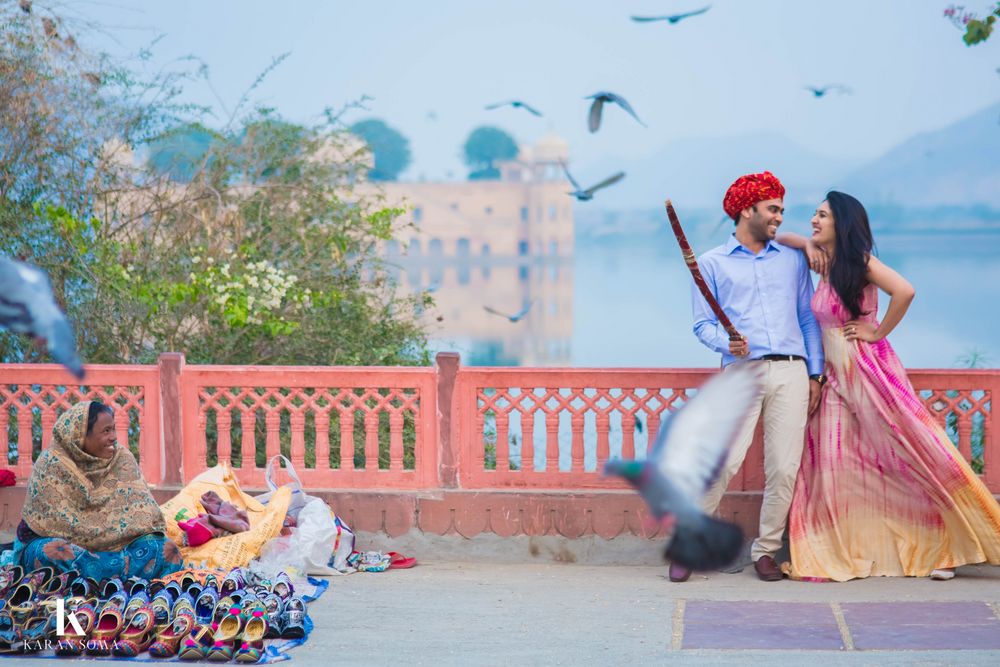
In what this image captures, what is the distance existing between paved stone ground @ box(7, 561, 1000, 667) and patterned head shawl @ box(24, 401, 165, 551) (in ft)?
1.85

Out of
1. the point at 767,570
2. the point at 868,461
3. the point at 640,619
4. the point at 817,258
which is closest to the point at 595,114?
the point at 817,258

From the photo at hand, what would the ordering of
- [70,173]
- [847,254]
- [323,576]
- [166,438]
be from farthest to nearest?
[70,173] → [166,438] → [323,576] → [847,254]

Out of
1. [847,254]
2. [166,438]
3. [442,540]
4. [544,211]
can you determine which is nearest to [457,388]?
[442,540]

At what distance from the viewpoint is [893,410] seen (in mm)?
5582

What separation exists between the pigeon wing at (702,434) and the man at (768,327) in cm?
223

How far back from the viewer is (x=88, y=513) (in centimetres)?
516

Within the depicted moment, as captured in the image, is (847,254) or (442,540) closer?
(847,254)

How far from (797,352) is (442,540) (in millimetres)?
1927

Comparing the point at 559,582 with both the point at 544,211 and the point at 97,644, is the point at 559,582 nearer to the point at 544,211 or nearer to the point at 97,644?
the point at 97,644

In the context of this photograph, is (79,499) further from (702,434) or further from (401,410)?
(702,434)

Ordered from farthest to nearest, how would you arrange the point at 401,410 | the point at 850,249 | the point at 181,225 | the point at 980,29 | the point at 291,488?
the point at 181,225
the point at 980,29
the point at 401,410
the point at 291,488
the point at 850,249

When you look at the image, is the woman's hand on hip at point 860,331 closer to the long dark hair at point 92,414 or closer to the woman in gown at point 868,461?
the woman in gown at point 868,461

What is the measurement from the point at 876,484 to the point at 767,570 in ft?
2.01

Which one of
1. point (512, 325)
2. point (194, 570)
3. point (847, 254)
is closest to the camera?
point (194, 570)
